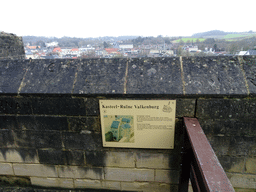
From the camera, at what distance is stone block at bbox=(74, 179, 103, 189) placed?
8.33ft

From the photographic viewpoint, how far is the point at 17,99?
228cm

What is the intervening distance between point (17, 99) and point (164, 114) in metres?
1.86

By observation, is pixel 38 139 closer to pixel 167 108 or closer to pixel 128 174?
pixel 128 174

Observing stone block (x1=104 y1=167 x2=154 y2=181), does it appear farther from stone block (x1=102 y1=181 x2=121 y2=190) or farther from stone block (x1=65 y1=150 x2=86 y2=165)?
stone block (x1=65 y1=150 x2=86 y2=165)

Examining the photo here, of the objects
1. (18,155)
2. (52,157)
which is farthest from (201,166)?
(18,155)

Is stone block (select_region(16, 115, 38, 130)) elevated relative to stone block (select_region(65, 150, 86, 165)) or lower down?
elevated

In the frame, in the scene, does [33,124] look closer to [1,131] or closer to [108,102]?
[1,131]

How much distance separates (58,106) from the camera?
7.29ft

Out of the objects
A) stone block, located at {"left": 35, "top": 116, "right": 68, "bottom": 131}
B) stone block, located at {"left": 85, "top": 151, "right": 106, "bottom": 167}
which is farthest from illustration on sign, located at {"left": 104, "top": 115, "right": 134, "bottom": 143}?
stone block, located at {"left": 35, "top": 116, "right": 68, "bottom": 131}

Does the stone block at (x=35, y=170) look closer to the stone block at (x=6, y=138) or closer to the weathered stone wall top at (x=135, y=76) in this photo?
the stone block at (x=6, y=138)

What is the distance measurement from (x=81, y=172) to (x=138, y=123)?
45.7 inches

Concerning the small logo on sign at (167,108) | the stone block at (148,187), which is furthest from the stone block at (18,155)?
the small logo on sign at (167,108)

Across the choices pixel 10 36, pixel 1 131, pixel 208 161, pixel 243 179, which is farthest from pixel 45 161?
pixel 10 36

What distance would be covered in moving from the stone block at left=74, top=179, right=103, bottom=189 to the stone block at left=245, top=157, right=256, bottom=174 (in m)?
1.92
